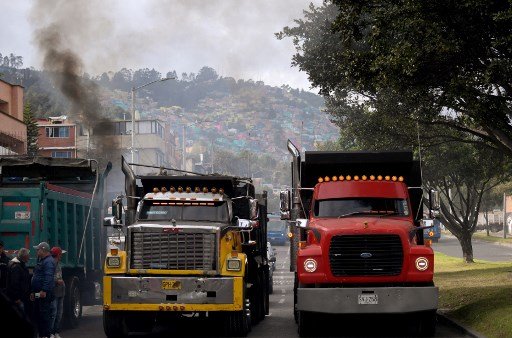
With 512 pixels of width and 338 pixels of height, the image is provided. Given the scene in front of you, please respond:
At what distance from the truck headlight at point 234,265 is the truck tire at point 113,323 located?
2.09 metres

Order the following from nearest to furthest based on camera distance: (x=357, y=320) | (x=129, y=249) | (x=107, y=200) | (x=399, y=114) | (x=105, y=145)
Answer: (x=129, y=249) < (x=357, y=320) < (x=107, y=200) < (x=399, y=114) < (x=105, y=145)

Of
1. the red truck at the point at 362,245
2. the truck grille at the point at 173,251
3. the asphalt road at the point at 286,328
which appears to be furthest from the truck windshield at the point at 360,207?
the truck grille at the point at 173,251

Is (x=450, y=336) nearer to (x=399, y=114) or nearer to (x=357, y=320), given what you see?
(x=357, y=320)

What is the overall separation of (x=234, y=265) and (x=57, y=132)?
10630 centimetres

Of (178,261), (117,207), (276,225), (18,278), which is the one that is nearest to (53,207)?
(117,207)

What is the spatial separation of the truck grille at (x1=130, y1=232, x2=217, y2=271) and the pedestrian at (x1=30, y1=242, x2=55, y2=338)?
146cm

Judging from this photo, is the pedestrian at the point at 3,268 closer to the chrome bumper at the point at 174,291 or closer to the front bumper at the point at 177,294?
the front bumper at the point at 177,294

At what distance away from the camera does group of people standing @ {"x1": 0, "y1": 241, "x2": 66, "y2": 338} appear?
16734 millimetres

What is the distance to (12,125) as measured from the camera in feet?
175

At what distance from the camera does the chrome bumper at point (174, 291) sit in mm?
16875

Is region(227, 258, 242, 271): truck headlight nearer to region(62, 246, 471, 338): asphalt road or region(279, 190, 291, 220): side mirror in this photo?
region(279, 190, 291, 220): side mirror

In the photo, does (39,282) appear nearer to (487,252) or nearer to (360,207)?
(360,207)

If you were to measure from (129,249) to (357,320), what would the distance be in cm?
619

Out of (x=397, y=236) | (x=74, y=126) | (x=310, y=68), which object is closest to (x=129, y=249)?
(x=397, y=236)
